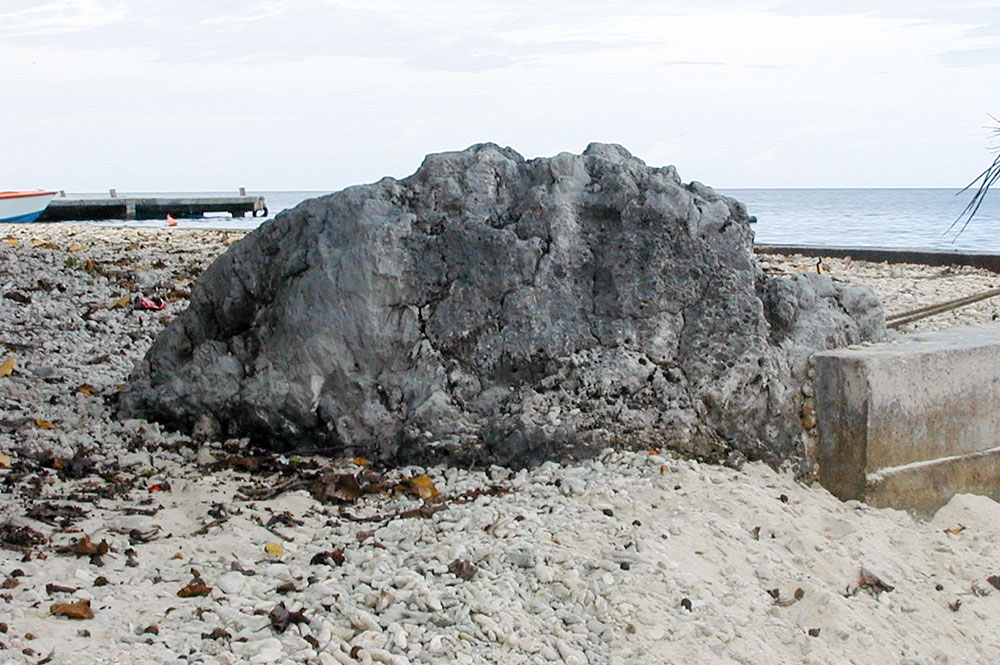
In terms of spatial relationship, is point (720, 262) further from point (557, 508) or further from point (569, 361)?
point (557, 508)

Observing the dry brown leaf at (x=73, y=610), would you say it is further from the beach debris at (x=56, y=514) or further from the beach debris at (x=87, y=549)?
the beach debris at (x=56, y=514)

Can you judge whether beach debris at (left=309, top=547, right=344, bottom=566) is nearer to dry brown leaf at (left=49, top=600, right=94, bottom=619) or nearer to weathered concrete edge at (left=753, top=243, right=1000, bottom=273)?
dry brown leaf at (left=49, top=600, right=94, bottom=619)

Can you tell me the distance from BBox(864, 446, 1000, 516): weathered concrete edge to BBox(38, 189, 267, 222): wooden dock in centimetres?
2591

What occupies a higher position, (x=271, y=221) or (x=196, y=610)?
(x=271, y=221)

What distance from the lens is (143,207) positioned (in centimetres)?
2839

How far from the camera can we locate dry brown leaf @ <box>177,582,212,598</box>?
2.83m

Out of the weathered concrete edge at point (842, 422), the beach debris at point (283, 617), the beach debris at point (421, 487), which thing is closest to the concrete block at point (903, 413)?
the weathered concrete edge at point (842, 422)

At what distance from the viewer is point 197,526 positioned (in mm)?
3406

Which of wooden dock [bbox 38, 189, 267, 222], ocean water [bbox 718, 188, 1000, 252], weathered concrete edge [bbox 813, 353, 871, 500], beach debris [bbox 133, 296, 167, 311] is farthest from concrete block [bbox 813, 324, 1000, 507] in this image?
wooden dock [bbox 38, 189, 267, 222]

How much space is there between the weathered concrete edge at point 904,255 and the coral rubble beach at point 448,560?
550 centimetres

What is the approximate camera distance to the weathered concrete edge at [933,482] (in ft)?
13.0

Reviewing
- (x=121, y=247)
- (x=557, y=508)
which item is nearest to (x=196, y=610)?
(x=557, y=508)

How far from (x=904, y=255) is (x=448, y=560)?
301 inches

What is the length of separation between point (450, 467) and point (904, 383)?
1.78m
